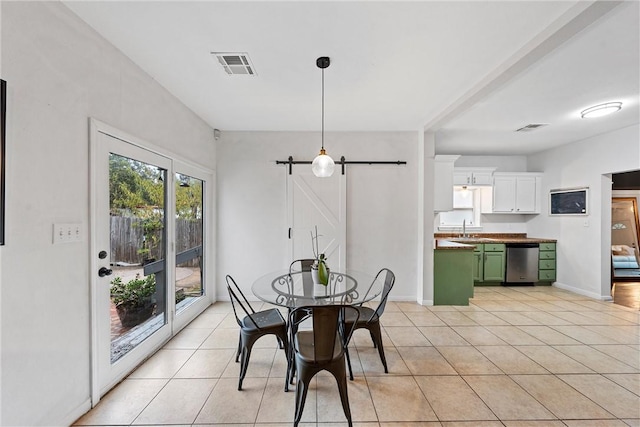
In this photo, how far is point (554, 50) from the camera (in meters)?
1.84

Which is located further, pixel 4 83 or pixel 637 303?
pixel 637 303

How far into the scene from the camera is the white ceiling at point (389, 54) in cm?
160

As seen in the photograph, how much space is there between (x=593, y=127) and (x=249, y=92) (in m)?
4.97

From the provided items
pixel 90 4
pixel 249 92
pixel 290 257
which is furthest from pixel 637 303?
pixel 90 4

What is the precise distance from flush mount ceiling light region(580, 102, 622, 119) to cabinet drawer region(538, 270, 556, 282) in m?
3.00

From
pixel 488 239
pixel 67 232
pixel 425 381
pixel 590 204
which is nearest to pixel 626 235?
pixel 590 204

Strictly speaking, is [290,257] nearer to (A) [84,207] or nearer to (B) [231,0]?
(A) [84,207]

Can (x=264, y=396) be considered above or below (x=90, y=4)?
below

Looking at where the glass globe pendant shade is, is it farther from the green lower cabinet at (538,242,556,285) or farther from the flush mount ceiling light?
the green lower cabinet at (538,242,556,285)

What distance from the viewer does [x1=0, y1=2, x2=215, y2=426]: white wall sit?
1.32 meters

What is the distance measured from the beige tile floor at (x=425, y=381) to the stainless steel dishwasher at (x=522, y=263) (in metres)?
1.62

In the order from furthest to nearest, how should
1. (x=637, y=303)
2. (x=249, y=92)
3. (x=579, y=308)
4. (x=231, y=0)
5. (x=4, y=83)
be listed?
(x=637, y=303), (x=579, y=308), (x=249, y=92), (x=231, y=0), (x=4, y=83)

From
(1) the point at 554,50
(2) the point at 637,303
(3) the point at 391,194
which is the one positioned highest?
(1) the point at 554,50

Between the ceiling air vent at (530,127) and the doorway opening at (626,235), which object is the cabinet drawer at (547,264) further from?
the ceiling air vent at (530,127)
